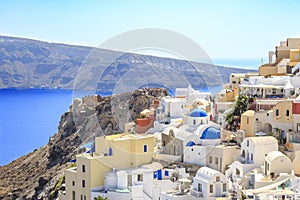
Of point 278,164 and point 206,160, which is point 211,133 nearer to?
point 206,160

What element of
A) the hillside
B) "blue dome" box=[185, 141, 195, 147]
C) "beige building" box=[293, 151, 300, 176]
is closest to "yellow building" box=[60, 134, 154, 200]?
"blue dome" box=[185, 141, 195, 147]

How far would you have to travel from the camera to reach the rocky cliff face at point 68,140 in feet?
112

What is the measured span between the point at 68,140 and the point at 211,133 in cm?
2214

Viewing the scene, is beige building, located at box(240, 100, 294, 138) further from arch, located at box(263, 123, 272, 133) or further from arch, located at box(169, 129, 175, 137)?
arch, located at box(169, 129, 175, 137)

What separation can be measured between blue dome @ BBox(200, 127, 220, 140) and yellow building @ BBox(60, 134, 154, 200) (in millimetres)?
2155

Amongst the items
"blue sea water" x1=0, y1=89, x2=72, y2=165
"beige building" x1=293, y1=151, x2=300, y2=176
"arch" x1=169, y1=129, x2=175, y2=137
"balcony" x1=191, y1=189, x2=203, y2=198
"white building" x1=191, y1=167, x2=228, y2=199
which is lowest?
"blue sea water" x1=0, y1=89, x2=72, y2=165

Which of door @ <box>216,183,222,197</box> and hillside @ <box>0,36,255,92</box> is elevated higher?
hillside @ <box>0,36,255,92</box>

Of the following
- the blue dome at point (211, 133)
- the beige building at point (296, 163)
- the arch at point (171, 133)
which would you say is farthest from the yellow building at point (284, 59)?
the beige building at point (296, 163)

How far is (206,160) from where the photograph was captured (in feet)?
66.9

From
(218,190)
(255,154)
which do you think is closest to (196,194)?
(218,190)

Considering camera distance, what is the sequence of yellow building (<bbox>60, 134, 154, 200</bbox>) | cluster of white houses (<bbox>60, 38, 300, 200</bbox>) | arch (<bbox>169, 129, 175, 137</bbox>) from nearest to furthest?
cluster of white houses (<bbox>60, 38, 300, 200</bbox>), yellow building (<bbox>60, 134, 154, 200</bbox>), arch (<bbox>169, 129, 175, 137</bbox>)

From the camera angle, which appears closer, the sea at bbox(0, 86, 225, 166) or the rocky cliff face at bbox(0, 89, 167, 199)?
the rocky cliff face at bbox(0, 89, 167, 199)

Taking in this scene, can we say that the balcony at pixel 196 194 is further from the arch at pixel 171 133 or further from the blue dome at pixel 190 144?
the arch at pixel 171 133

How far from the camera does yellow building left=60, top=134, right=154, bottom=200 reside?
60.7ft
